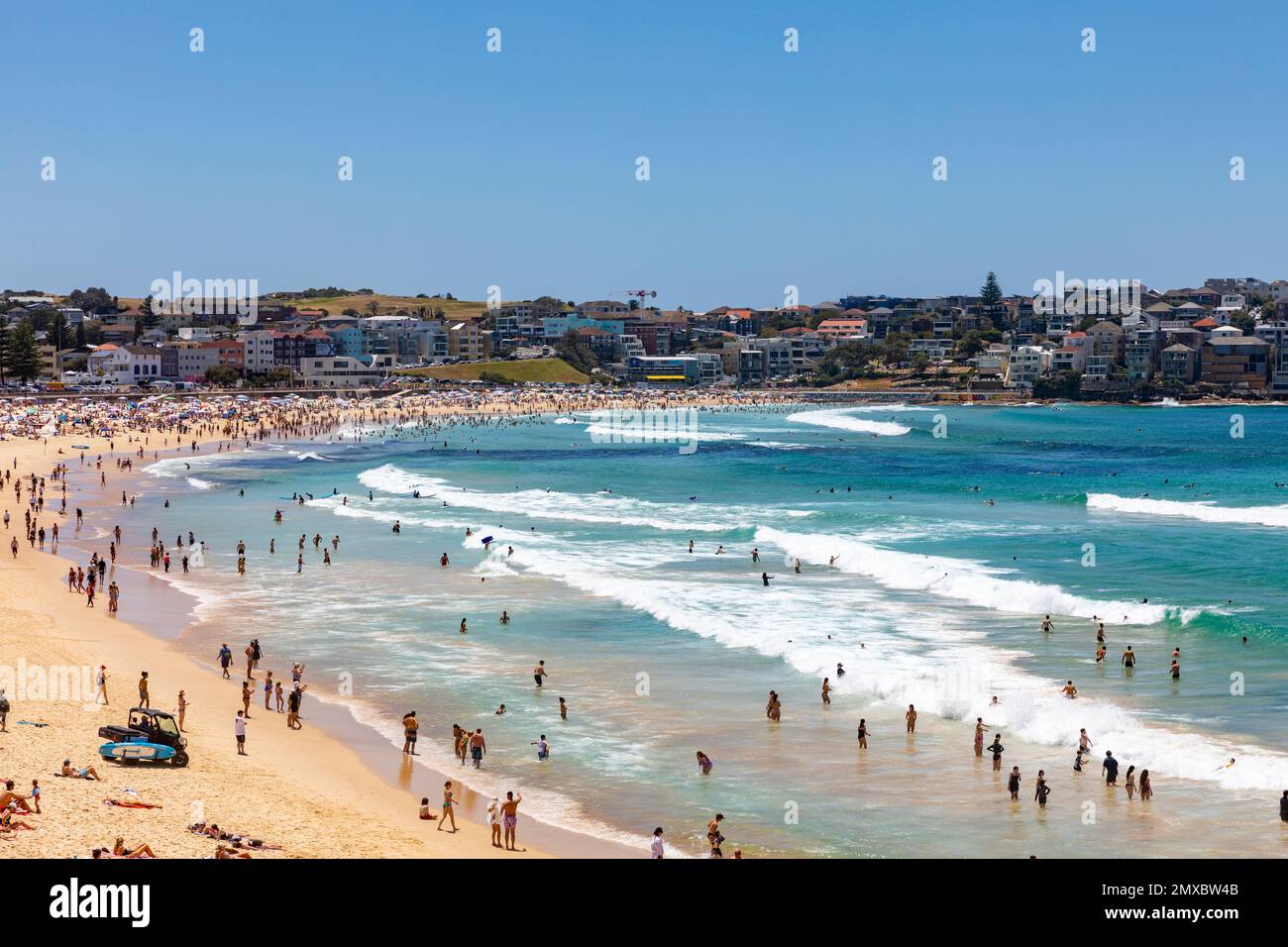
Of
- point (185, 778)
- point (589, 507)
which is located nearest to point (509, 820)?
point (185, 778)

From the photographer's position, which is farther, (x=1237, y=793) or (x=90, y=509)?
(x=90, y=509)

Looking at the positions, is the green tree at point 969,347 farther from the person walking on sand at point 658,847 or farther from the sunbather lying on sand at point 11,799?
the sunbather lying on sand at point 11,799

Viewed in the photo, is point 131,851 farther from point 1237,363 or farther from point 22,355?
point 1237,363

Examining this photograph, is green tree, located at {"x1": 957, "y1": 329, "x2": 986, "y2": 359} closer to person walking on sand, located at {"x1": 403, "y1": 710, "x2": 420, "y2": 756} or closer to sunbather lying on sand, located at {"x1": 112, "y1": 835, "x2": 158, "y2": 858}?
person walking on sand, located at {"x1": 403, "y1": 710, "x2": 420, "y2": 756}

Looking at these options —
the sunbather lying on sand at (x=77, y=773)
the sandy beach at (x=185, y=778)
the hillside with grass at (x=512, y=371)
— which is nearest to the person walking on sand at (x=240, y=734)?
the sandy beach at (x=185, y=778)
